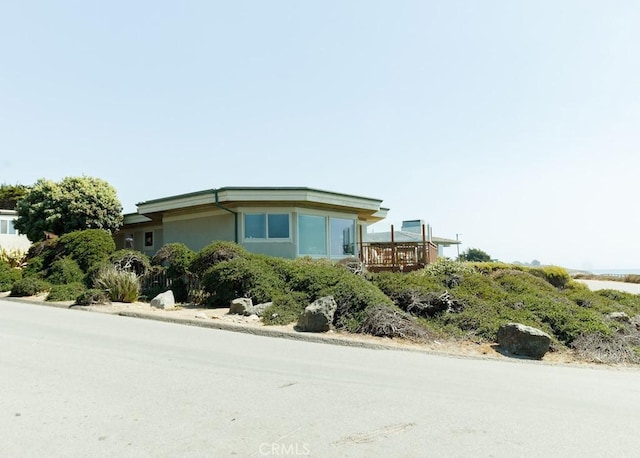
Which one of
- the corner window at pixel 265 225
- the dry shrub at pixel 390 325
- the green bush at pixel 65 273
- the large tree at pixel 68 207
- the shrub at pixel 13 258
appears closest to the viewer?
the dry shrub at pixel 390 325

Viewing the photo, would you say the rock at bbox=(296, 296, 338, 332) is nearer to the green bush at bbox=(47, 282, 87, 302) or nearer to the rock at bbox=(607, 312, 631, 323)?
the rock at bbox=(607, 312, 631, 323)

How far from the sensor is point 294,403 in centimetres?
540

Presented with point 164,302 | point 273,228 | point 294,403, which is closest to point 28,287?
point 164,302

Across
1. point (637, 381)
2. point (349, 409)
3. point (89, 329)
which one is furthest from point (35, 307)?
point (637, 381)

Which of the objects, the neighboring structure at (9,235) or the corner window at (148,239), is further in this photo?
the neighboring structure at (9,235)

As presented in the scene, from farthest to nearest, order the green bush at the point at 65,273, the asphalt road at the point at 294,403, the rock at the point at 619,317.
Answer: the green bush at the point at 65,273, the rock at the point at 619,317, the asphalt road at the point at 294,403

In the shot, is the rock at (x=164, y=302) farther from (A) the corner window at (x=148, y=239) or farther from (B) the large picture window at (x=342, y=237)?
(A) the corner window at (x=148, y=239)

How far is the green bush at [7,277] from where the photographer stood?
19.2 meters

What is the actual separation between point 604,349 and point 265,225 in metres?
13.2

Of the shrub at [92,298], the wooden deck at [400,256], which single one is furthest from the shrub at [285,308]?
the wooden deck at [400,256]

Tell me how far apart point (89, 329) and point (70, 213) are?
15700 mm

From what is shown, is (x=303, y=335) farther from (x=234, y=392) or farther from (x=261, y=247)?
(x=261, y=247)

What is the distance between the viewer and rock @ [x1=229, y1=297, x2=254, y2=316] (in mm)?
12281

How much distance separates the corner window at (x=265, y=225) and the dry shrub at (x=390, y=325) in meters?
9.54
